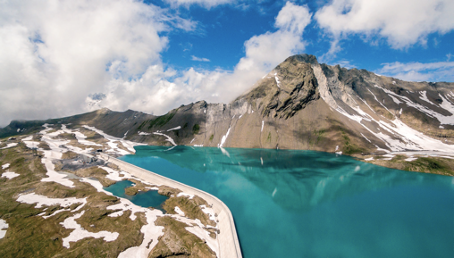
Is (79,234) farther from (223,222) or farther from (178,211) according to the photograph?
(223,222)

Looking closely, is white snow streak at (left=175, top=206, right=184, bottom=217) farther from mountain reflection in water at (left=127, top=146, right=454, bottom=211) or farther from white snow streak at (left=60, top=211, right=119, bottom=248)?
mountain reflection in water at (left=127, top=146, right=454, bottom=211)

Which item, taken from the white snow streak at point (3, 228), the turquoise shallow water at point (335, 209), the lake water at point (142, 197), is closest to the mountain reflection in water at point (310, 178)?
the turquoise shallow water at point (335, 209)

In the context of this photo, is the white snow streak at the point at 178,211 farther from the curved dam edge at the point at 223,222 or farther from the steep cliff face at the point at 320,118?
the steep cliff face at the point at 320,118

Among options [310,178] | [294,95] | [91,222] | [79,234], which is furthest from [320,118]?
[79,234]

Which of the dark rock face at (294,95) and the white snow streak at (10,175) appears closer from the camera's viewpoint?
the white snow streak at (10,175)

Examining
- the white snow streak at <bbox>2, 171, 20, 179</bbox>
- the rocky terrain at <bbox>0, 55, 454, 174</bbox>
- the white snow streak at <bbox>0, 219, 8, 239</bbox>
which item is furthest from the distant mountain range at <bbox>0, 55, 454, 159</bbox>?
the white snow streak at <bbox>0, 219, 8, 239</bbox>

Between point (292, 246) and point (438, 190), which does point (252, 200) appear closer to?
point (292, 246)

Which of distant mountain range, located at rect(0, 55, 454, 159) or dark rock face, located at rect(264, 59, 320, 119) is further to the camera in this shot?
dark rock face, located at rect(264, 59, 320, 119)
